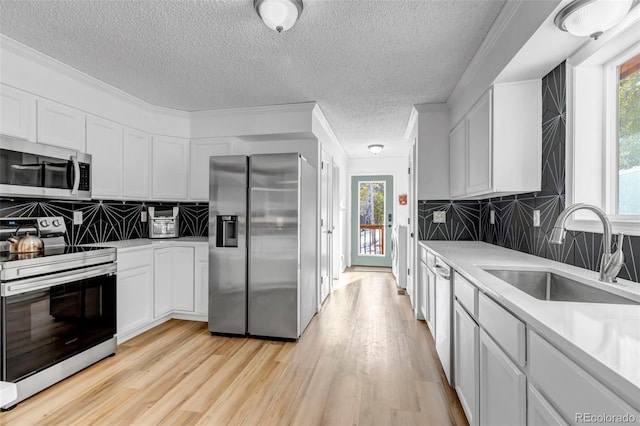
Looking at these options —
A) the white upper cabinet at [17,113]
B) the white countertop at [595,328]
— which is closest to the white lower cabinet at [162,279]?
the white upper cabinet at [17,113]

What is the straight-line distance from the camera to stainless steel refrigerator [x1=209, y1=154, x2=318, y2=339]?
2.92m

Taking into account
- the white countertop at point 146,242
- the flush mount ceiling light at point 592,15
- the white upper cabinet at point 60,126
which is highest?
the flush mount ceiling light at point 592,15

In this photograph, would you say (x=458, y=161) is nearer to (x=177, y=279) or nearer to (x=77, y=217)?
(x=177, y=279)

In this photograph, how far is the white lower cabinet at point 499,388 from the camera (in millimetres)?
1066

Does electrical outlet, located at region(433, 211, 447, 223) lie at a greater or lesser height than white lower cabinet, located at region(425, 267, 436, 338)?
greater

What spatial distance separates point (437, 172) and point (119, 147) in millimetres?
3357

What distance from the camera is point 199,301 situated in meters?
3.41

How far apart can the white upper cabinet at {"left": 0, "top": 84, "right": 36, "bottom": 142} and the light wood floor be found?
5.99ft

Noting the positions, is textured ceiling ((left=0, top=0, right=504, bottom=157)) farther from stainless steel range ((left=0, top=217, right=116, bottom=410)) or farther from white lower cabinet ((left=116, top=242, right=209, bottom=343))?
white lower cabinet ((left=116, top=242, right=209, bottom=343))

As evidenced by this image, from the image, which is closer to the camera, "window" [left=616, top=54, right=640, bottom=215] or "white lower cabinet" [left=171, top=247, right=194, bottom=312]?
"window" [left=616, top=54, right=640, bottom=215]

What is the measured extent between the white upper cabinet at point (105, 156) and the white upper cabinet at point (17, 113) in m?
0.48

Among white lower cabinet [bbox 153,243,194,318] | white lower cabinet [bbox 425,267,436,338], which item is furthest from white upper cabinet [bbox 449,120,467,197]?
white lower cabinet [bbox 153,243,194,318]

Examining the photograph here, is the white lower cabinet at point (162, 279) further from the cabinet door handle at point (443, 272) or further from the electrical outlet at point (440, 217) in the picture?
the electrical outlet at point (440, 217)

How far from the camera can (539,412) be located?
94 centimetres
